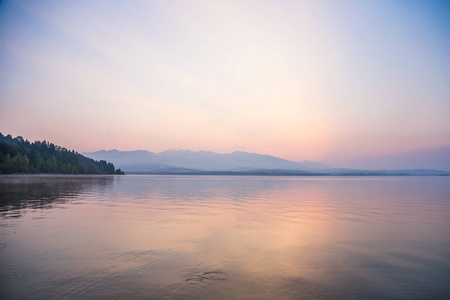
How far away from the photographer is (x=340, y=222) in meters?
24.7

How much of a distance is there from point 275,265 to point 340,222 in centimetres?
1422

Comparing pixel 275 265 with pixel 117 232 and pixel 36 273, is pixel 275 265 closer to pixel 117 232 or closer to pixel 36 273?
pixel 36 273

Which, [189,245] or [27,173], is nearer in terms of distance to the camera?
[189,245]

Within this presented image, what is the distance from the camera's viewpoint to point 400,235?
19453 mm

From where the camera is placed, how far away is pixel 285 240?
17.7 m

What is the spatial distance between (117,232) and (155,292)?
11.0m

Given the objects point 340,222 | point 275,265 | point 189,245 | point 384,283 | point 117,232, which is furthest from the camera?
point 340,222

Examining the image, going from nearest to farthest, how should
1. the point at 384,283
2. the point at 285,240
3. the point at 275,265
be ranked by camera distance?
the point at 384,283, the point at 275,265, the point at 285,240

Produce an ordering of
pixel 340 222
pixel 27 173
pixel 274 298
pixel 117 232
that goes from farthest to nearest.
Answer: pixel 27 173 < pixel 340 222 < pixel 117 232 < pixel 274 298

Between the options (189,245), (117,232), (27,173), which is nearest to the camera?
(189,245)

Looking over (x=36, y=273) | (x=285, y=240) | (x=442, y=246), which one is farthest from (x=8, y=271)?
(x=442, y=246)

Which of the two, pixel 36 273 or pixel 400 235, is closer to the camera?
pixel 36 273

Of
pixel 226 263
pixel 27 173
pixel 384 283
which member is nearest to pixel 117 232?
pixel 226 263

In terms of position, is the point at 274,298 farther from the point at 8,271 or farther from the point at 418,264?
the point at 8,271
